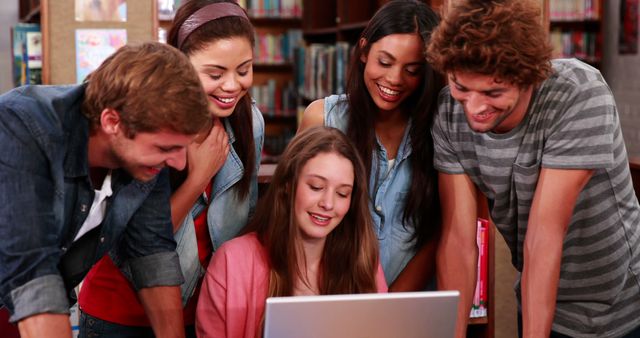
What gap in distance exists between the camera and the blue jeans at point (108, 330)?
2.04 meters

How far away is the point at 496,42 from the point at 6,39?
6731mm

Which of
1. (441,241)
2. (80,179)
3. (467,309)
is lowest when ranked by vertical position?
(467,309)

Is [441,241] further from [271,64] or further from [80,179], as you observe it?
[271,64]

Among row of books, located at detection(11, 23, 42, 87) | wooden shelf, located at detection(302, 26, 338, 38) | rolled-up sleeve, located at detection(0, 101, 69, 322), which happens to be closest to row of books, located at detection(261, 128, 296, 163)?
wooden shelf, located at detection(302, 26, 338, 38)

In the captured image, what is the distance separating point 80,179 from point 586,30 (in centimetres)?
570

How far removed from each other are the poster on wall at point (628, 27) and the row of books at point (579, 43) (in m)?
0.31

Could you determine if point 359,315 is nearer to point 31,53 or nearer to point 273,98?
point 31,53

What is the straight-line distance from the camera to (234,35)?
1.96 m

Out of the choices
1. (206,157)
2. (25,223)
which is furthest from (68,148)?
(206,157)

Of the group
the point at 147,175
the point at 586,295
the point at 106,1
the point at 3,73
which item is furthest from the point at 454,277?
the point at 3,73

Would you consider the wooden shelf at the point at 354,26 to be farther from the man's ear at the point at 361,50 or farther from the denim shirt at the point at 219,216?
the denim shirt at the point at 219,216

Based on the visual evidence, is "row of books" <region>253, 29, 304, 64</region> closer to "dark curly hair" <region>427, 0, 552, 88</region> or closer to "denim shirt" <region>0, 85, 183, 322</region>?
"dark curly hair" <region>427, 0, 552, 88</region>

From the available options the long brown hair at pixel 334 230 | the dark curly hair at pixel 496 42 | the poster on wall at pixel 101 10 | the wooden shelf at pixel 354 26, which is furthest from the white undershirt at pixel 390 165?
the wooden shelf at pixel 354 26

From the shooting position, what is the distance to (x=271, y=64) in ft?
24.1
